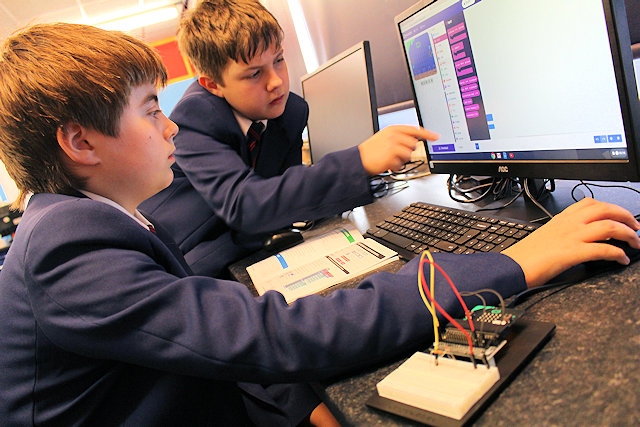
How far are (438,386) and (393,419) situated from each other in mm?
51

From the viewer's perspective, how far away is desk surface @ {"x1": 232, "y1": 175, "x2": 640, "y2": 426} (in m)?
0.34

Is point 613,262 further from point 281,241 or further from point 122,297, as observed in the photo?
point 281,241

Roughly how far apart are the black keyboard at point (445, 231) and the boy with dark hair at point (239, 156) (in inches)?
4.2

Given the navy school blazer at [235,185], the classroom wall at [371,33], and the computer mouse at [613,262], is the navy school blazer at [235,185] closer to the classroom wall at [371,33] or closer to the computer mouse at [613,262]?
the classroom wall at [371,33]

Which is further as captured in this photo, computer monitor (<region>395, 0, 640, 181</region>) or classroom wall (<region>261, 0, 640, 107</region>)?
classroom wall (<region>261, 0, 640, 107</region>)

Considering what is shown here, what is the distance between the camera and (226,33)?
1147mm

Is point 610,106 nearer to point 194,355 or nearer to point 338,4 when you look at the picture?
→ point 194,355

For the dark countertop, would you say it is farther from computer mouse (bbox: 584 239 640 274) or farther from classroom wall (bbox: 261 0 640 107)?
classroom wall (bbox: 261 0 640 107)

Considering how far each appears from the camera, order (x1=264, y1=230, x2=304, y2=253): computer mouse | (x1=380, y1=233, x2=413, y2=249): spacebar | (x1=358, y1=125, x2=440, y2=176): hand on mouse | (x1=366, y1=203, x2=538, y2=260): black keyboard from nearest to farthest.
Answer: (x1=366, y1=203, x2=538, y2=260): black keyboard
(x1=380, y1=233, x2=413, y2=249): spacebar
(x1=358, y1=125, x2=440, y2=176): hand on mouse
(x1=264, y1=230, x2=304, y2=253): computer mouse

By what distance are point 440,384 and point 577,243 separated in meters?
0.26

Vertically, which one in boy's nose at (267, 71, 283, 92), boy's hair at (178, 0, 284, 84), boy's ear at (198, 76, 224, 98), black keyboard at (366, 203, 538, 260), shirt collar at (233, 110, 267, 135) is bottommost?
black keyboard at (366, 203, 538, 260)

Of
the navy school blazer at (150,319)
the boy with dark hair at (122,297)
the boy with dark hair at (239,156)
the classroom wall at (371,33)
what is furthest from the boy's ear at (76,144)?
the classroom wall at (371,33)

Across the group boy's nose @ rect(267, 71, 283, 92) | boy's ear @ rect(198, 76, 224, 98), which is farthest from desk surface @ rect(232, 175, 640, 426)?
boy's ear @ rect(198, 76, 224, 98)

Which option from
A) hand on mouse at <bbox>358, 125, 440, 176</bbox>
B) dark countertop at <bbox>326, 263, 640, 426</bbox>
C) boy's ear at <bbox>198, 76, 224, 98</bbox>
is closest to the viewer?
dark countertop at <bbox>326, 263, 640, 426</bbox>
